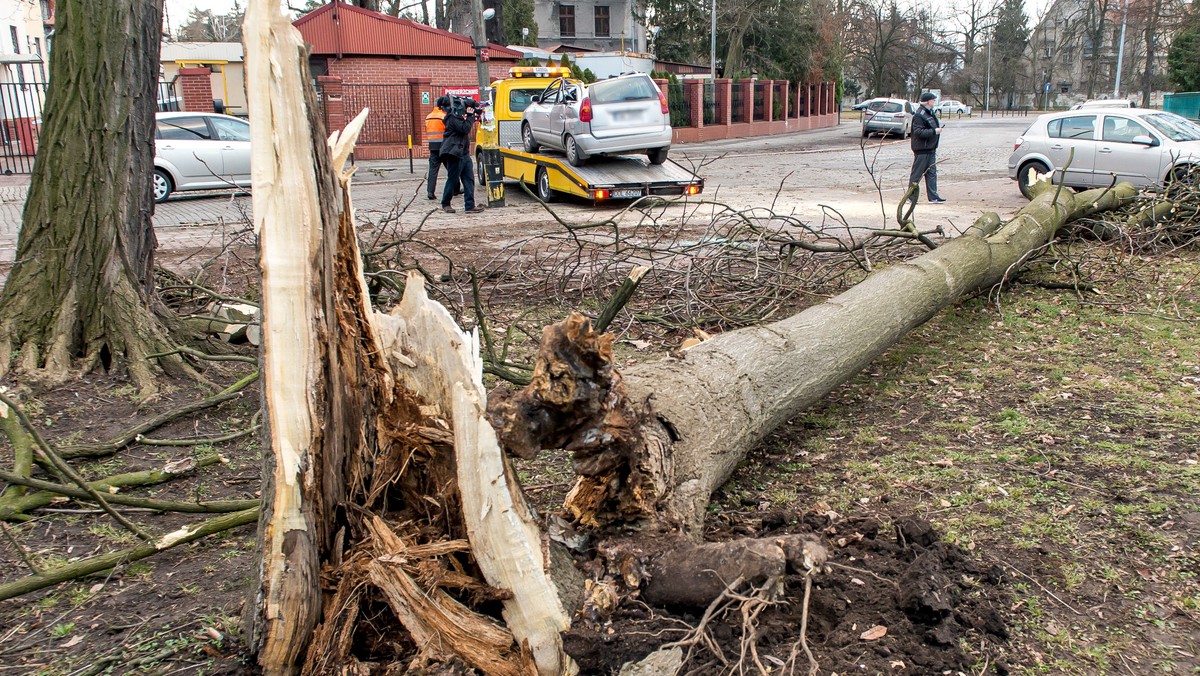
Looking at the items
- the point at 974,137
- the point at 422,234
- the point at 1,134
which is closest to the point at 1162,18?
the point at 974,137

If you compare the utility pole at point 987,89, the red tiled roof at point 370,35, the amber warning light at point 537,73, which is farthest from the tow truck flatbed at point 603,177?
the utility pole at point 987,89

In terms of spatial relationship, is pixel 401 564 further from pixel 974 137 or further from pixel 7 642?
pixel 974 137

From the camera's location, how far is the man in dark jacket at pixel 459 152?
43.7 feet

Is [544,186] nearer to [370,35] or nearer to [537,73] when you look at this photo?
[537,73]

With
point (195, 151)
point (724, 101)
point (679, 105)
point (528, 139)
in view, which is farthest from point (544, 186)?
point (724, 101)

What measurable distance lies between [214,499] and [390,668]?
1.74m

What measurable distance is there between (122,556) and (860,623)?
256 centimetres

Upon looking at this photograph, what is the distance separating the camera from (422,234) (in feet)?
36.4

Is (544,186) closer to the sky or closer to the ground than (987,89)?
closer to the ground

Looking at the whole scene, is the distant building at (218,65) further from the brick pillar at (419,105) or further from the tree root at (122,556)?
the tree root at (122,556)

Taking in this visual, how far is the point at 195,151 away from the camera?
15.0 meters

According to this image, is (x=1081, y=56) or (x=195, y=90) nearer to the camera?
(x=195, y=90)

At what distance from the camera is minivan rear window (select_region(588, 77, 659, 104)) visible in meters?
14.4

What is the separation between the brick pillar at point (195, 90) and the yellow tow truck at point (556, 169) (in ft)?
33.9
